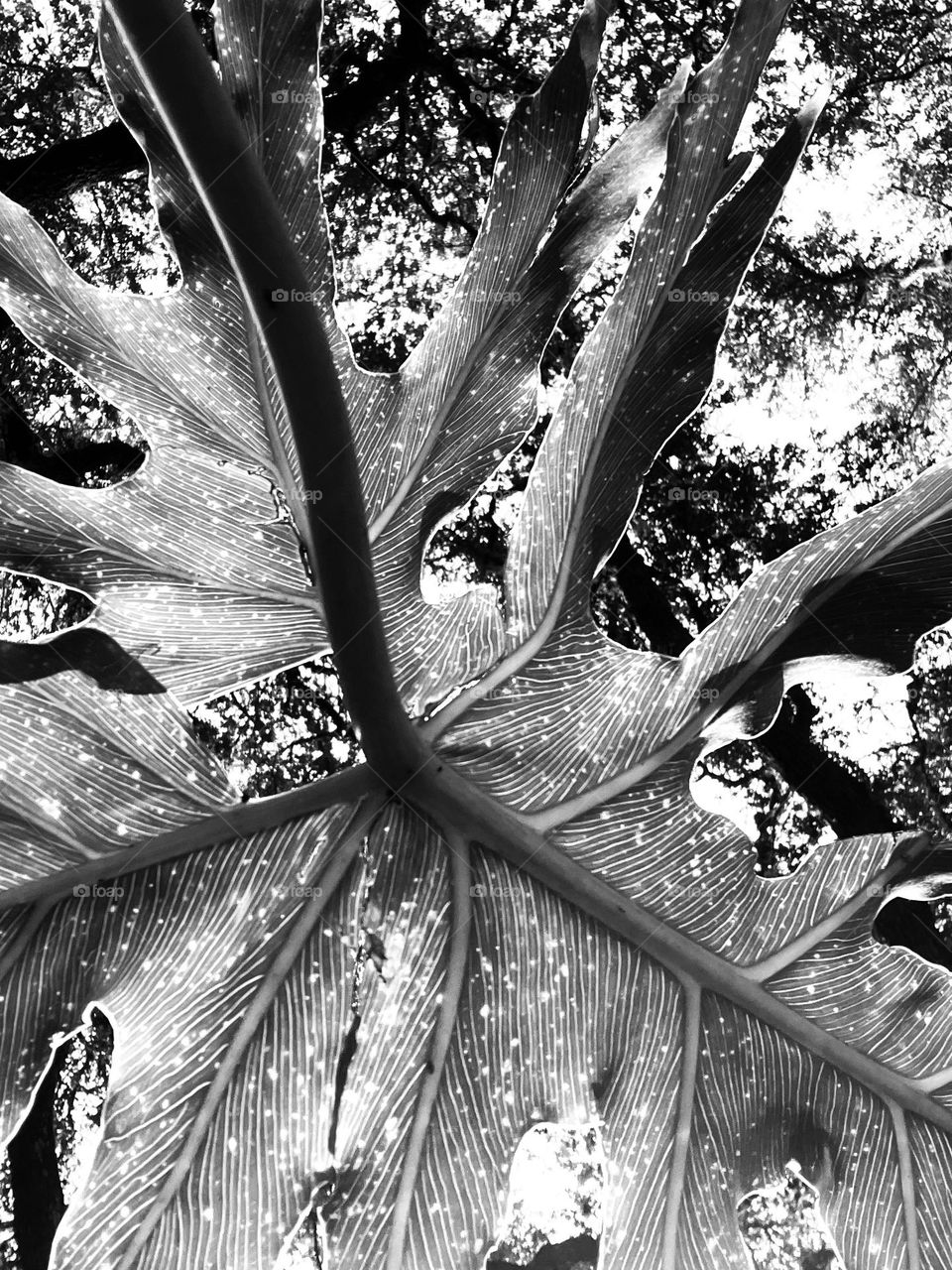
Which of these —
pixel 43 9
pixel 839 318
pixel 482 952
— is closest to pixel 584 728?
pixel 482 952

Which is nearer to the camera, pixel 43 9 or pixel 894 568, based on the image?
pixel 894 568

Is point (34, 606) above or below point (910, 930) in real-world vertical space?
above

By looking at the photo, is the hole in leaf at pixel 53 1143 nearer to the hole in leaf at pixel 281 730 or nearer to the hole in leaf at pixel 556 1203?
the hole in leaf at pixel 281 730

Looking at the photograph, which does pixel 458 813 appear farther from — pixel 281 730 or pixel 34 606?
pixel 34 606

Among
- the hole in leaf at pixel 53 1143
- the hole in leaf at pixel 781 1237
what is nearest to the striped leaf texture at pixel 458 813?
the hole in leaf at pixel 53 1143

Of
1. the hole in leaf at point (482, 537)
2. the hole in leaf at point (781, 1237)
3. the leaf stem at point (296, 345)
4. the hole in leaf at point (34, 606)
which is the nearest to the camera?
the leaf stem at point (296, 345)

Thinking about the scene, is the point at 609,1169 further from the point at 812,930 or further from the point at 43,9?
the point at 43,9

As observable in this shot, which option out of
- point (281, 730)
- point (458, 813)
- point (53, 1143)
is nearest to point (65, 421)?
point (281, 730)
